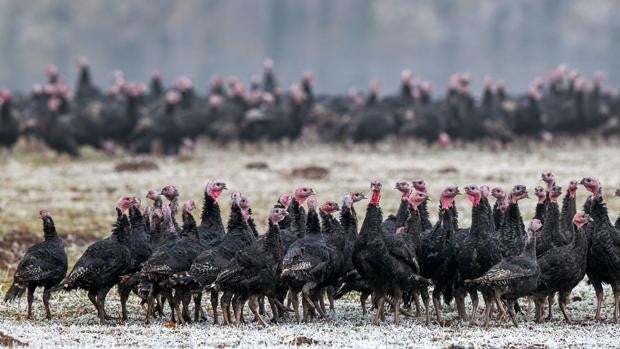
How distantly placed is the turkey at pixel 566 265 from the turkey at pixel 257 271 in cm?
522

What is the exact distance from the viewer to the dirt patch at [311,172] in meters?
50.3

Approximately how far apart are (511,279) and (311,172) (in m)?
29.7

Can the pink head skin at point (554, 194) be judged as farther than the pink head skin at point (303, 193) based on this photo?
No

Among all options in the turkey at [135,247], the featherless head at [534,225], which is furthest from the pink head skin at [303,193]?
the featherless head at [534,225]

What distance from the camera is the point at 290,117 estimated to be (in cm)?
6969

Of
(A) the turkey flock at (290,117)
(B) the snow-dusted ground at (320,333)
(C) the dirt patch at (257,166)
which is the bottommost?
(B) the snow-dusted ground at (320,333)

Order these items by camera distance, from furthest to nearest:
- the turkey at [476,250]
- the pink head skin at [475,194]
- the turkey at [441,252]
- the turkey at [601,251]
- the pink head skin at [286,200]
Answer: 1. the pink head skin at [286,200]
2. the turkey at [441,252]
3. the turkey at [601,251]
4. the pink head skin at [475,194]
5. the turkey at [476,250]

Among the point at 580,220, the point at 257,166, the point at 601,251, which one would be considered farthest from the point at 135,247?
the point at 257,166

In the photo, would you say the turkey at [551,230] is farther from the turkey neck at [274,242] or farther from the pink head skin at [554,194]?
the turkey neck at [274,242]

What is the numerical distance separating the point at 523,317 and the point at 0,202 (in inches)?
1013

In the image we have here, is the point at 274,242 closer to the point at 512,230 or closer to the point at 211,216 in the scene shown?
the point at 211,216

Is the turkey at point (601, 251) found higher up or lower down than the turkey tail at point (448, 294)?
higher up

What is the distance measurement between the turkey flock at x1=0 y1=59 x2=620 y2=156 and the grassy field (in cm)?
107

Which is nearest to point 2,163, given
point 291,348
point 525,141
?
point 525,141
